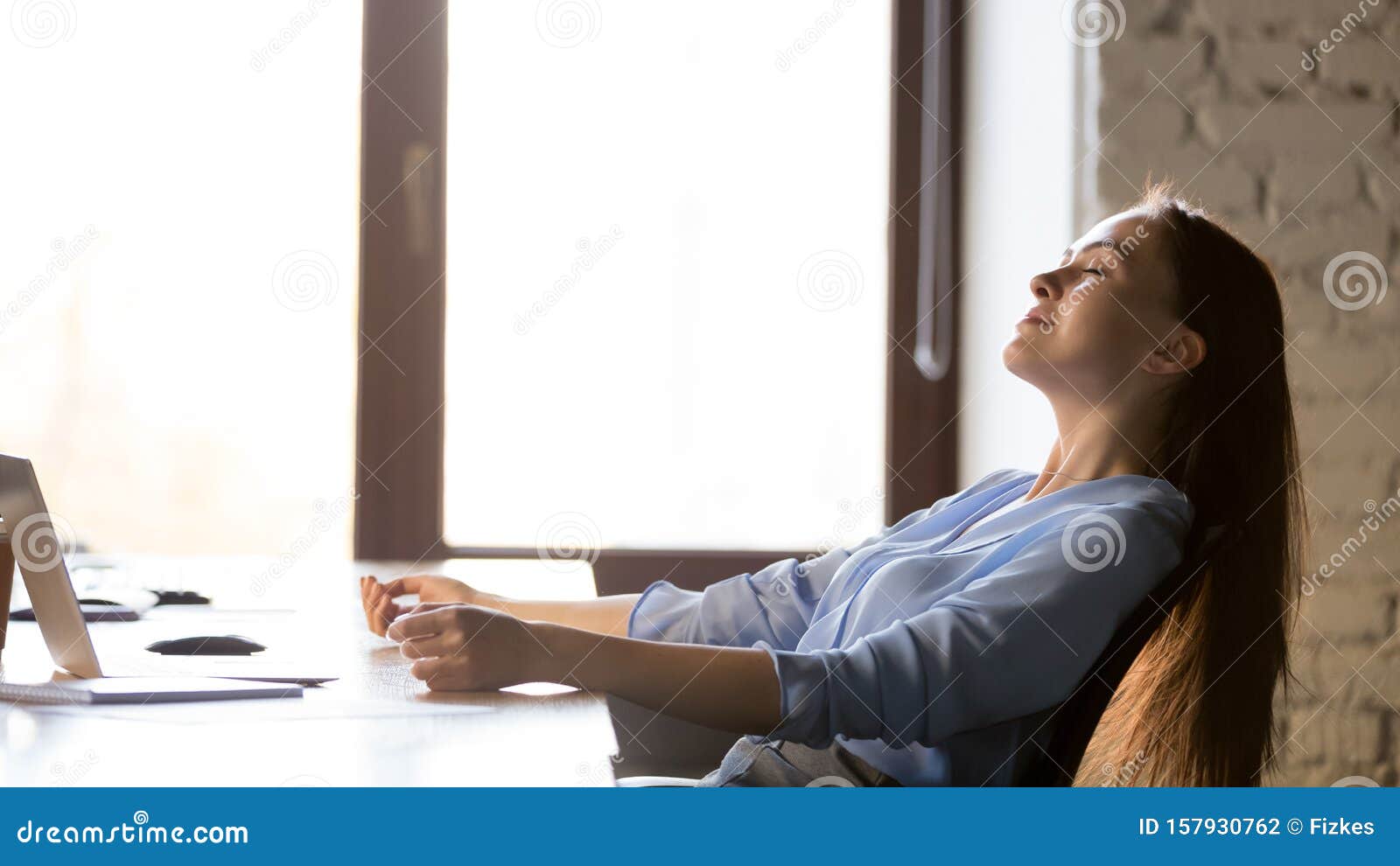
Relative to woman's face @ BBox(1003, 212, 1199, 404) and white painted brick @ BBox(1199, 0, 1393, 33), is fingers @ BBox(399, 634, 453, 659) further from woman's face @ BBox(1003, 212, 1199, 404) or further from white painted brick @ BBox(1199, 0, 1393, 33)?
white painted brick @ BBox(1199, 0, 1393, 33)

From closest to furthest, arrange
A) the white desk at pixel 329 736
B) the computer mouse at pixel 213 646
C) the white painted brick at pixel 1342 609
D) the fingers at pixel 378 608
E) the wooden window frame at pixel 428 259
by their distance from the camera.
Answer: the white desk at pixel 329 736, the computer mouse at pixel 213 646, the fingers at pixel 378 608, the white painted brick at pixel 1342 609, the wooden window frame at pixel 428 259

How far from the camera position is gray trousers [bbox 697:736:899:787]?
3.17 feet

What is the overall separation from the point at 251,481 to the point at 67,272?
48 cm

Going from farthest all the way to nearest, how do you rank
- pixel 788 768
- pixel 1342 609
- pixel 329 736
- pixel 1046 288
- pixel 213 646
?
pixel 1342 609, pixel 1046 288, pixel 213 646, pixel 788 768, pixel 329 736

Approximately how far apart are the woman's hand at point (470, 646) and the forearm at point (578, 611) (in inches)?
19.6

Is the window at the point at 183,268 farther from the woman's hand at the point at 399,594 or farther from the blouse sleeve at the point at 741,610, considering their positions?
the blouse sleeve at the point at 741,610

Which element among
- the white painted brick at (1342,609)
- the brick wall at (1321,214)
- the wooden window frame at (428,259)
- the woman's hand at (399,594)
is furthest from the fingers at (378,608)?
the white painted brick at (1342,609)

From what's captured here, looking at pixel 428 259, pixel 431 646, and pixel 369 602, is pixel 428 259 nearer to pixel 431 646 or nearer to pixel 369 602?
pixel 369 602

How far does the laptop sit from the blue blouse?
413mm

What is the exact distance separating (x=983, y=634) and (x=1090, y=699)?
0.49 feet

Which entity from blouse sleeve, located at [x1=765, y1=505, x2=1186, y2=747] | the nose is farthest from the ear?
blouse sleeve, located at [x1=765, y1=505, x2=1186, y2=747]

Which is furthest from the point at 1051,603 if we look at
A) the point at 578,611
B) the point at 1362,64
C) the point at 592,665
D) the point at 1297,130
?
the point at 1362,64

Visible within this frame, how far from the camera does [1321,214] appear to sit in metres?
2.14

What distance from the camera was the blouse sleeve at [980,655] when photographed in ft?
3.01
